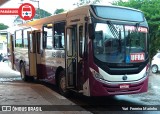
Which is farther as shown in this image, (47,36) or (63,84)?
(47,36)

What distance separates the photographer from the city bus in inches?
340

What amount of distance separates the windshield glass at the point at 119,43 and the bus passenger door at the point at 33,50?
16.6 ft

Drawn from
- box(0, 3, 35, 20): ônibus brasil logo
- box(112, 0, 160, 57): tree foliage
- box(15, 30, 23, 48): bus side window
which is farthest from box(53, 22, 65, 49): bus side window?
box(0, 3, 35, 20): ônibus brasil logo

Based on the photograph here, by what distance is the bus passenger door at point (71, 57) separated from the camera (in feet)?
31.9

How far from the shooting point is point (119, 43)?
8.91 meters

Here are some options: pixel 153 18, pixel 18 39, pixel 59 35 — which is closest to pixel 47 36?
pixel 59 35

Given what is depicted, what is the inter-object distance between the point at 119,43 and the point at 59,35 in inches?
111

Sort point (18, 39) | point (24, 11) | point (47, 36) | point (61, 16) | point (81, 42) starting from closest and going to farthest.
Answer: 1. point (81, 42)
2. point (61, 16)
3. point (47, 36)
4. point (18, 39)
5. point (24, 11)

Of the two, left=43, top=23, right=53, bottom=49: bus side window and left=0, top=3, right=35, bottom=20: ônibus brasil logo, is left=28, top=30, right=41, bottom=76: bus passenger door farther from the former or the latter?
left=0, top=3, right=35, bottom=20: ônibus brasil logo

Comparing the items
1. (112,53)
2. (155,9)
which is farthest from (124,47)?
(155,9)

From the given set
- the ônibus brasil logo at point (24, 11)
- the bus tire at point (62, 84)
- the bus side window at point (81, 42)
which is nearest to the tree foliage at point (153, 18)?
the ônibus brasil logo at point (24, 11)

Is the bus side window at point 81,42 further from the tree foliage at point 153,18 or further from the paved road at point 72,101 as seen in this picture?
the tree foliage at point 153,18

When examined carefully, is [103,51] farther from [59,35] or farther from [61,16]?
[61,16]

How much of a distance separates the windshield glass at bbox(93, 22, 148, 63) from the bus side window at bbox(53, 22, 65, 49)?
220 cm
